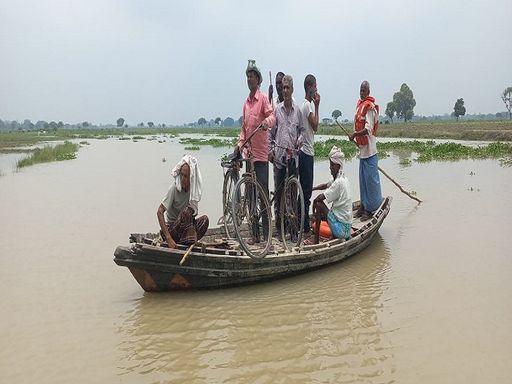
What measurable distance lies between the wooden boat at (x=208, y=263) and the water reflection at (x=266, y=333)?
0.14m

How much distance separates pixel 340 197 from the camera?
6008 mm

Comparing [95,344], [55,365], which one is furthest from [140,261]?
[55,365]

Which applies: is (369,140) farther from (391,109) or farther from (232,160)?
(391,109)

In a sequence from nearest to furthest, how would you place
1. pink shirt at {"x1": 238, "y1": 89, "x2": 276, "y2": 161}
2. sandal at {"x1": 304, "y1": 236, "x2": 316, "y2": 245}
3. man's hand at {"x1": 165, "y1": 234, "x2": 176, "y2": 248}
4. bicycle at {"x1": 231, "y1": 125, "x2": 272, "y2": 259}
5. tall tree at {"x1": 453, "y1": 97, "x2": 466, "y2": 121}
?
man's hand at {"x1": 165, "y1": 234, "x2": 176, "y2": 248}
bicycle at {"x1": 231, "y1": 125, "x2": 272, "y2": 259}
pink shirt at {"x1": 238, "y1": 89, "x2": 276, "y2": 161}
sandal at {"x1": 304, "y1": 236, "x2": 316, "y2": 245}
tall tree at {"x1": 453, "y1": 97, "x2": 466, "y2": 121}

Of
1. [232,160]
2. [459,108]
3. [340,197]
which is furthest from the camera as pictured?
[459,108]

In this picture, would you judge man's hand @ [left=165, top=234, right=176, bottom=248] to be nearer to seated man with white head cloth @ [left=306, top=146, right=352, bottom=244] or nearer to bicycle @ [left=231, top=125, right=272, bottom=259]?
bicycle @ [left=231, top=125, right=272, bottom=259]

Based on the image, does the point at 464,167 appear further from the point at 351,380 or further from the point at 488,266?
the point at 351,380

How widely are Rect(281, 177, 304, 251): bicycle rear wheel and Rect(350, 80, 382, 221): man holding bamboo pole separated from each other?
73.9 inches

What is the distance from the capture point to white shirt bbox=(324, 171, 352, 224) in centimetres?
595

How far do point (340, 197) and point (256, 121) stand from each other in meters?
1.46

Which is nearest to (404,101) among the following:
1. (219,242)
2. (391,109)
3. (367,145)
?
(391,109)

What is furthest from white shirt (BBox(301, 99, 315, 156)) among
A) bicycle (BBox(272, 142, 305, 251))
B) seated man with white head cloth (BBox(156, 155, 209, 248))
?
seated man with white head cloth (BBox(156, 155, 209, 248))

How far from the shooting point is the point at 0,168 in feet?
70.4

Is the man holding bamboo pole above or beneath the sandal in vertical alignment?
above
